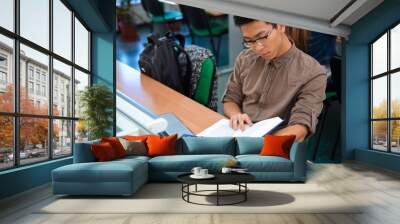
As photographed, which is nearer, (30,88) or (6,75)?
(6,75)

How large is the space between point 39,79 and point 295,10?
4.64m

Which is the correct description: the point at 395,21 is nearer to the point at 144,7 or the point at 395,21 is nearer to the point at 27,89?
the point at 144,7

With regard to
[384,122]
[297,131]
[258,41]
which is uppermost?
[258,41]

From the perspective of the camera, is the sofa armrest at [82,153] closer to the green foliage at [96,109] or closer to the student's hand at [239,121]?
the green foliage at [96,109]

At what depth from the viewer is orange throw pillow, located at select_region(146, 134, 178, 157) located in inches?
249

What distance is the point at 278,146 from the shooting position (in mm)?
6062

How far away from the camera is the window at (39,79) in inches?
190

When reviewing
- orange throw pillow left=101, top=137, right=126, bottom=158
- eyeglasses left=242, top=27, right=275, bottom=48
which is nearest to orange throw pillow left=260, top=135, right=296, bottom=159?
orange throw pillow left=101, top=137, right=126, bottom=158

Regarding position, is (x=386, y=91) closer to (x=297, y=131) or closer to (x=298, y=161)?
(x=297, y=131)

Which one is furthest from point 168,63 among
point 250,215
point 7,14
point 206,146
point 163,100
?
point 250,215

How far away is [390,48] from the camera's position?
307 inches

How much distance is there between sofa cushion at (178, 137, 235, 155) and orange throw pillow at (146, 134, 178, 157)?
7.6 inches

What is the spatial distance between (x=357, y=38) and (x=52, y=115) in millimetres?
6245

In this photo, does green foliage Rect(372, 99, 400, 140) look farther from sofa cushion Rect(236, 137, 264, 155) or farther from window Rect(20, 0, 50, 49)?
window Rect(20, 0, 50, 49)
